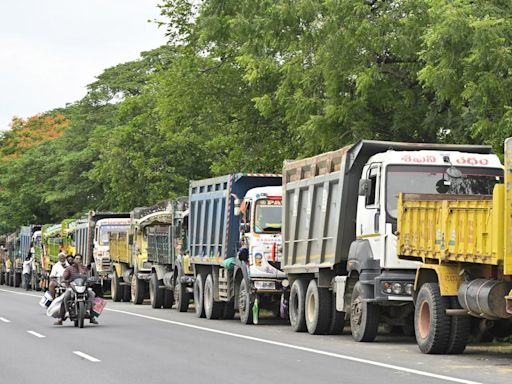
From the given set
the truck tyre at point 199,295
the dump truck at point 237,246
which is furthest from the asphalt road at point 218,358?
the truck tyre at point 199,295

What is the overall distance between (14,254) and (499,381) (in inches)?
2202

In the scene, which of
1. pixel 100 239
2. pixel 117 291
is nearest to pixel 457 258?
pixel 117 291

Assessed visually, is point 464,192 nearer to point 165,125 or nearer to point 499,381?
point 499,381

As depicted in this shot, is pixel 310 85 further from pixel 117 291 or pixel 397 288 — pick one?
pixel 117 291

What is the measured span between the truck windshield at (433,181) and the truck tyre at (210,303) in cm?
989

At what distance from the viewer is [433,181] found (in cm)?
2052

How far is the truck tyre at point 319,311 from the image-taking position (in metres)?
22.8

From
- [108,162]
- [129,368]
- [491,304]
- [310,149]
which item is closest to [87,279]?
[310,149]

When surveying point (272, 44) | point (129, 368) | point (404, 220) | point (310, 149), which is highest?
point (272, 44)

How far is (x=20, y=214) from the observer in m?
71.8

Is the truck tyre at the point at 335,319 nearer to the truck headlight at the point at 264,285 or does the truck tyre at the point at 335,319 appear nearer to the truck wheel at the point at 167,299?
the truck headlight at the point at 264,285

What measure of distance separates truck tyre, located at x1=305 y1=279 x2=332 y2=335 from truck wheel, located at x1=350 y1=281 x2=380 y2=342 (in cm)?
172

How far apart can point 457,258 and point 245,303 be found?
413 inches

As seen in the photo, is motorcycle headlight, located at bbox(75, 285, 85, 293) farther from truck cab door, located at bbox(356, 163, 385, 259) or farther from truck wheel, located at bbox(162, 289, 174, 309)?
truck wheel, located at bbox(162, 289, 174, 309)
